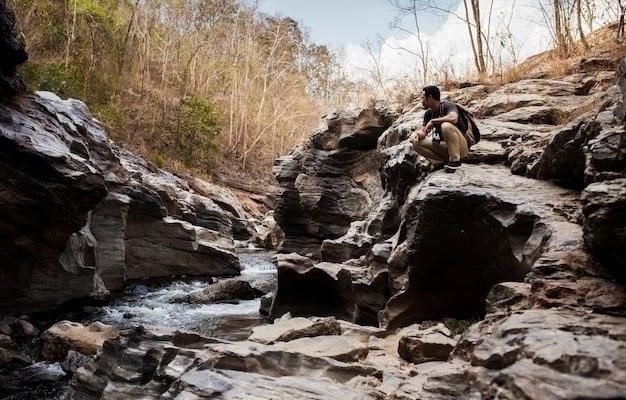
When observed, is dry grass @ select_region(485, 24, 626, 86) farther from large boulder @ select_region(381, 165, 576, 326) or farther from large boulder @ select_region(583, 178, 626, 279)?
large boulder @ select_region(583, 178, 626, 279)

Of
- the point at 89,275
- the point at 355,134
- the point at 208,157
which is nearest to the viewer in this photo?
the point at 89,275

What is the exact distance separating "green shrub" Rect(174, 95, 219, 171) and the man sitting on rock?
2284 cm

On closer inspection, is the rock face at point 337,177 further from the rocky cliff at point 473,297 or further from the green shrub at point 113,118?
the green shrub at point 113,118

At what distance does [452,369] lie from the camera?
3.83 metres

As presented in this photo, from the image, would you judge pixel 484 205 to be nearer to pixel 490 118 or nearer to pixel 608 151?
pixel 608 151

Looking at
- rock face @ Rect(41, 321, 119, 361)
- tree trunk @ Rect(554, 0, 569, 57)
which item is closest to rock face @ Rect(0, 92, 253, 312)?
rock face @ Rect(41, 321, 119, 361)

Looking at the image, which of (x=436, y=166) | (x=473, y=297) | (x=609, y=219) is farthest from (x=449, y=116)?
(x=609, y=219)

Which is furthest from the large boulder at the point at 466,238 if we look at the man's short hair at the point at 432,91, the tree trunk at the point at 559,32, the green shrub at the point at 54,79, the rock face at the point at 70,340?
the green shrub at the point at 54,79

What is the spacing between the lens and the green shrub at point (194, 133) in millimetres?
28641

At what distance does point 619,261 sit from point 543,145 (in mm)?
3435

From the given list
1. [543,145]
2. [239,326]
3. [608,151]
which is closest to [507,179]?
[543,145]

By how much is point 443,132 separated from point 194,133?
76.9ft

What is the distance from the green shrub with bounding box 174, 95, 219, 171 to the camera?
28.6 m

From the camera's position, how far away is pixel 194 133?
94.3 feet
